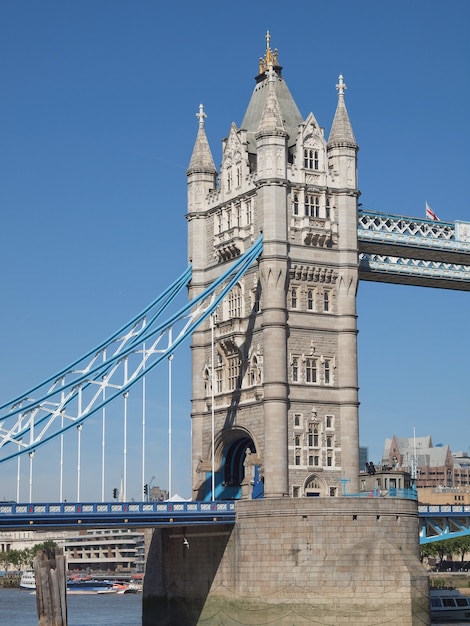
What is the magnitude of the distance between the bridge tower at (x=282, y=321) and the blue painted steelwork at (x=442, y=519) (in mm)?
6841

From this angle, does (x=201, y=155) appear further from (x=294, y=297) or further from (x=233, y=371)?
(x=233, y=371)

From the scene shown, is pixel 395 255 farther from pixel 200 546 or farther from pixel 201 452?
pixel 200 546

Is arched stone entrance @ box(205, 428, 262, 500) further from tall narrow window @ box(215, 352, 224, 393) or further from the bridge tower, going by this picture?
tall narrow window @ box(215, 352, 224, 393)

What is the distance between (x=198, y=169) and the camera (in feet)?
291

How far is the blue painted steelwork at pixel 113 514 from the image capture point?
67.9m

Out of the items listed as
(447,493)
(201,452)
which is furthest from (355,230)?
(447,493)

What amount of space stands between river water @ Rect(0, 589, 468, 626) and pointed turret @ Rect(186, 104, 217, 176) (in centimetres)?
3246

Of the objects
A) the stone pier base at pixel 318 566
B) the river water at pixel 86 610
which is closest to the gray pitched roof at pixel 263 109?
the stone pier base at pixel 318 566

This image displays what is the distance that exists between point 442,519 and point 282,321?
1806 cm

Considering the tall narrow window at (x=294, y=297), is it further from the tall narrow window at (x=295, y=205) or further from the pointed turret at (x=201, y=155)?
the pointed turret at (x=201, y=155)

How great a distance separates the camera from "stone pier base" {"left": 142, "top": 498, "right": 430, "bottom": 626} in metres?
70.4

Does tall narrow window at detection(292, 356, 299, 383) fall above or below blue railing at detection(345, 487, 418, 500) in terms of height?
above

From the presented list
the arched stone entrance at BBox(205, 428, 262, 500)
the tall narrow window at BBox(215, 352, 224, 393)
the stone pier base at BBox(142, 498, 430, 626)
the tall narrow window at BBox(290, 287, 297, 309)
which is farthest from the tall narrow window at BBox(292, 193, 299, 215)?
the stone pier base at BBox(142, 498, 430, 626)

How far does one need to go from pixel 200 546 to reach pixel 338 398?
40.5ft
